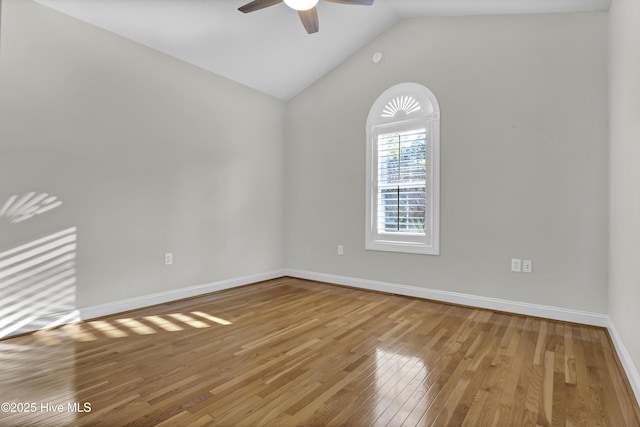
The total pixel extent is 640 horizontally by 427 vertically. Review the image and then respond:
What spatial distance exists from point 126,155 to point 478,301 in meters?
3.79

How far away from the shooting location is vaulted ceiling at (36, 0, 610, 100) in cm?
298

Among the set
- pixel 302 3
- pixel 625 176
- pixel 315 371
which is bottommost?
pixel 315 371

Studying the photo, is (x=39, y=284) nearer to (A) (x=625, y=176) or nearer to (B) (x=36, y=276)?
(B) (x=36, y=276)

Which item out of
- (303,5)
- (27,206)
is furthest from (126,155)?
(303,5)

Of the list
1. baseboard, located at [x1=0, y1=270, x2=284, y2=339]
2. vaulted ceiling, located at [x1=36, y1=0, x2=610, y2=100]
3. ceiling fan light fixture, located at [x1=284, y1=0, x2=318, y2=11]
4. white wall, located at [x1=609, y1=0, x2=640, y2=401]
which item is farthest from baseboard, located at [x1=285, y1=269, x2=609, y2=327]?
ceiling fan light fixture, located at [x1=284, y1=0, x2=318, y2=11]

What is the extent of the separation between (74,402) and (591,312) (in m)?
3.81

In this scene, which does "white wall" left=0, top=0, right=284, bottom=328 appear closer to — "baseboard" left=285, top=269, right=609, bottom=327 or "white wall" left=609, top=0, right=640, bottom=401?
"baseboard" left=285, top=269, right=609, bottom=327

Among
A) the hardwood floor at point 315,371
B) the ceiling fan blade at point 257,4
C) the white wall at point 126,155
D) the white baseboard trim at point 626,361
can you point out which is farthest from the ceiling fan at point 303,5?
the white baseboard trim at point 626,361

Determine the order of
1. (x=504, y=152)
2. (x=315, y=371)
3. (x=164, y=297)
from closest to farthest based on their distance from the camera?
(x=315, y=371)
(x=504, y=152)
(x=164, y=297)

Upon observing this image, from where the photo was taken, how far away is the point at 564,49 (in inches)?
121

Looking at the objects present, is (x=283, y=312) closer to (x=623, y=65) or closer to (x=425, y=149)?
(x=425, y=149)

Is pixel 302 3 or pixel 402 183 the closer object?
pixel 302 3

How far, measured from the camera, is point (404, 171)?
4.00 meters

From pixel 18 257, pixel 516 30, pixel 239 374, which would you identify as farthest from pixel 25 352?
pixel 516 30
